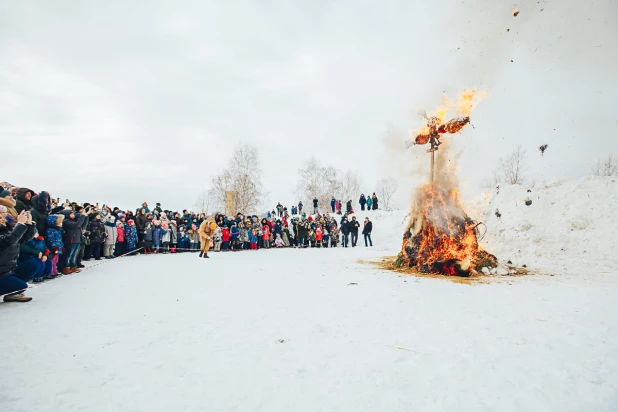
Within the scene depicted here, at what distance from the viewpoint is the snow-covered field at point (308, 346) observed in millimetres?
2869

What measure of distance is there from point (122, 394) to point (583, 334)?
5.71m

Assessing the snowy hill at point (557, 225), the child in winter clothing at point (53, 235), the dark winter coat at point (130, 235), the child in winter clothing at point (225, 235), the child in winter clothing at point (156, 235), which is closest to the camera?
the child in winter clothing at point (53, 235)

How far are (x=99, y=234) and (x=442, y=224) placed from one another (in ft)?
40.9

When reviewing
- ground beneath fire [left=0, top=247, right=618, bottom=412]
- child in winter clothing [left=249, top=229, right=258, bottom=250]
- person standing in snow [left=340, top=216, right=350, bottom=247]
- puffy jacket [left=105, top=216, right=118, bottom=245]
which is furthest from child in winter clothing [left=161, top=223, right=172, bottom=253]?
person standing in snow [left=340, top=216, right=350, bottom=247]

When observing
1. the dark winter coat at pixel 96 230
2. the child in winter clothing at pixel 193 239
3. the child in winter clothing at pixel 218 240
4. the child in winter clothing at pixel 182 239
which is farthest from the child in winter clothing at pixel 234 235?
the dark winter coat at pixel 96 230

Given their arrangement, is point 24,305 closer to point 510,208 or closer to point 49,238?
point 49,238

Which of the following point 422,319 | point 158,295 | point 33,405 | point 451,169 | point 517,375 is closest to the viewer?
point 33,405

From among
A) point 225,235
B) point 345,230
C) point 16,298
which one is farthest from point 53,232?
point 345,230

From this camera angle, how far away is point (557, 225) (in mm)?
14516

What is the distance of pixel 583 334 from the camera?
4.30 m

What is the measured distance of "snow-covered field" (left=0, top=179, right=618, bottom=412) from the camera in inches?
113

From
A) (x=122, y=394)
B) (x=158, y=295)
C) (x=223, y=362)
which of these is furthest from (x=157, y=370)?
(x=158, y=295)

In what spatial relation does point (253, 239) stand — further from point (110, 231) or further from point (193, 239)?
point (110, 231)

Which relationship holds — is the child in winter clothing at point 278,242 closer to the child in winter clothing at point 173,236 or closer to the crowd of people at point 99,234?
the crowd of people at point 99,234
